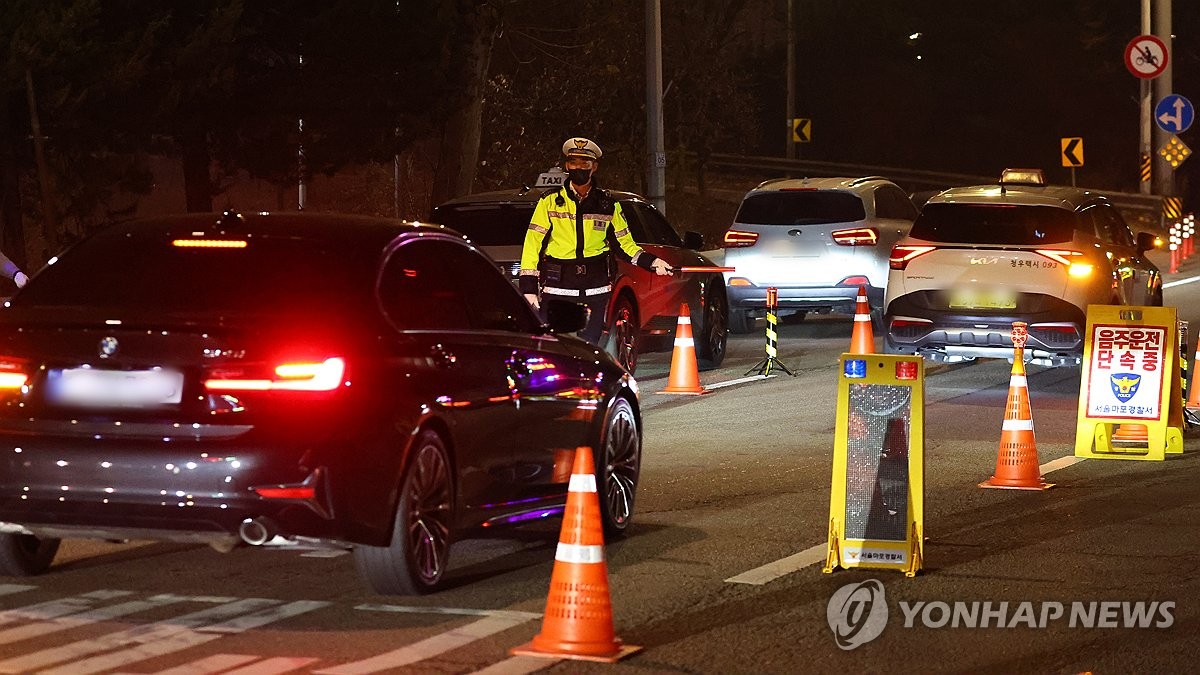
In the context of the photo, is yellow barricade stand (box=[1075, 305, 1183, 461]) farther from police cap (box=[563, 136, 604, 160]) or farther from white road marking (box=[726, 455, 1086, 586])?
white road marking (box=[726, 455, 1086, 586])

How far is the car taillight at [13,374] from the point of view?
767 centimetres

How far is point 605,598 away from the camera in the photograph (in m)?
7.12

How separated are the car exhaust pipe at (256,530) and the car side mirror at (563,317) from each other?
2347 mm

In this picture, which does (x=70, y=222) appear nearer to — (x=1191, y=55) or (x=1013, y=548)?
(x=1013, y=548)

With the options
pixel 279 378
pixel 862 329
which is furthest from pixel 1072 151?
pixel 279 378

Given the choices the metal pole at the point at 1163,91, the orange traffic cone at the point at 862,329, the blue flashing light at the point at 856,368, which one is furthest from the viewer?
the metal pole at the point at 1163,91

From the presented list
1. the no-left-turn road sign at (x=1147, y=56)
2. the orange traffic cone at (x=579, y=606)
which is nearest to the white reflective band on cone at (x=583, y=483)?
the orange traffic cone at (x=579, y=606)

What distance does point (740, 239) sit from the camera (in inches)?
876

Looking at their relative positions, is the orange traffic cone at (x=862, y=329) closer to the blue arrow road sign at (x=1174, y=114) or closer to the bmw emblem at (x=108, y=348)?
the bmw emblem at (x=108, y=348)

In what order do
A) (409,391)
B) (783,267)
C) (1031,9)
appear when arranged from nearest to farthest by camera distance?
(409,391)
(783,267)
(1031,9)

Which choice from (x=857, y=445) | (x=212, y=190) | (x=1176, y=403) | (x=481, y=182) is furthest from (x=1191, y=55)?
(x=857, y=445)

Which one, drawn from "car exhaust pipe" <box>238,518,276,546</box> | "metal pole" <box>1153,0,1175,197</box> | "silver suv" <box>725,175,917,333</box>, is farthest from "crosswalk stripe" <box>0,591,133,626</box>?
"metal pole" <box>1153,0,1175,197</box>

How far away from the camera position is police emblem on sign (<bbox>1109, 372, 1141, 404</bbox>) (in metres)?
13.0

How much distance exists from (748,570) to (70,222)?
22.0 metres
